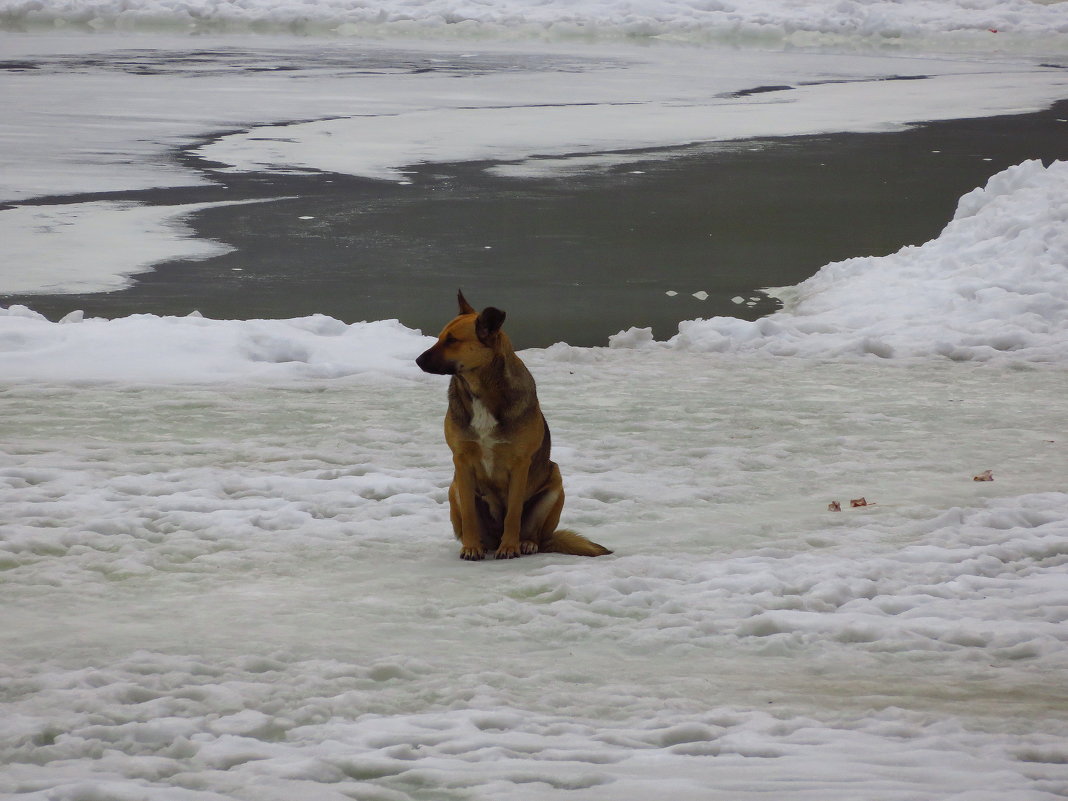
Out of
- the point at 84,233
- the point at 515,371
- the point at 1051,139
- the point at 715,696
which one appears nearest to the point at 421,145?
the point at 84,233

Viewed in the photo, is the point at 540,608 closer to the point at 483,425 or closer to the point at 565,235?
the point at 483,425

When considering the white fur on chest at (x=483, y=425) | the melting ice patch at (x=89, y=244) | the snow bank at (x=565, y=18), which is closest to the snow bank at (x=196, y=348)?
the melting ice patch at (x=89, y=244)

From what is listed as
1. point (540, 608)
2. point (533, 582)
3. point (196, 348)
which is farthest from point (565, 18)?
point (540, 608)

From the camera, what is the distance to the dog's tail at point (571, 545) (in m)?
5.67

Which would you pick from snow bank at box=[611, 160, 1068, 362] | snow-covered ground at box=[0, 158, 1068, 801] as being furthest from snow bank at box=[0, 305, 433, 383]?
snow bank at box=[611, 160, 1068, 362]

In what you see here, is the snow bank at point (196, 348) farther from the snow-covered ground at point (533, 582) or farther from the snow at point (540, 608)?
the snow at point (540, 608)

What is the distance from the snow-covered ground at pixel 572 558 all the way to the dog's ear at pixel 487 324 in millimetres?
909

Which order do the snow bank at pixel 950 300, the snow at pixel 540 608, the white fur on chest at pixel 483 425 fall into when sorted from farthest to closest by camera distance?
1. the snow bank at pixel 950 300
2. the white fur on chest at pixel 483 425
3. the snow at pixel 540 608

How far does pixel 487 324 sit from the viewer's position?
521 cm

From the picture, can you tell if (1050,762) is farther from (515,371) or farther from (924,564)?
(515,371)

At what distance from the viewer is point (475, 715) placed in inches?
161

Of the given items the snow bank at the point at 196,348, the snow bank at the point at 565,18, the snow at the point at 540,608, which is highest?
the snow bank at the point at 565,18

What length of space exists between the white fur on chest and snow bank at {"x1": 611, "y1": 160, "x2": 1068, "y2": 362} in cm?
462

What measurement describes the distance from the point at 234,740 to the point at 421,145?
14.7 meters
